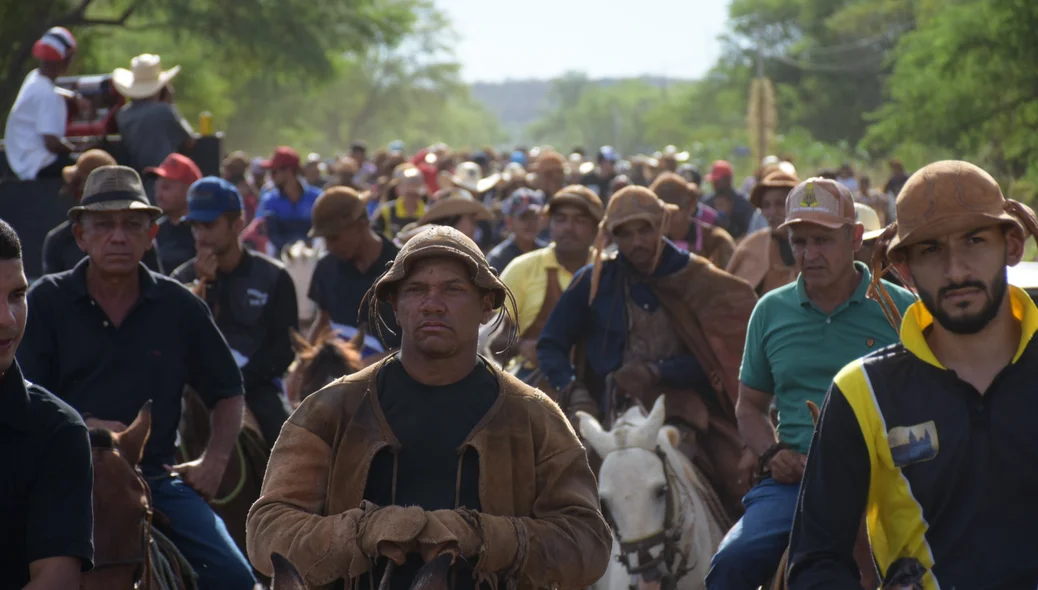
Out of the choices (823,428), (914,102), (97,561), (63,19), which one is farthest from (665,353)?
(63,19)

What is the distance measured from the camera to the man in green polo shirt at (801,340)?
6.69m

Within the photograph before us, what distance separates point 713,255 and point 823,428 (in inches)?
378

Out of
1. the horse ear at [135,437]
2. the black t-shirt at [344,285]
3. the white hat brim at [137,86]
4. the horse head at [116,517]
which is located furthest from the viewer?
the white hat brim at [137,86]

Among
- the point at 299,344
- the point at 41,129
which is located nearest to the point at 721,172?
the point at 41,129

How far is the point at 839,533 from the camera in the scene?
4062 millimetres

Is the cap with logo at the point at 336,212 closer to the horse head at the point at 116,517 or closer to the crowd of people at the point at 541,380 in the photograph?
the crowd of people at the point at 541,380

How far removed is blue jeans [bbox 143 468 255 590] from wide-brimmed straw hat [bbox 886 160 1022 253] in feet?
11.5

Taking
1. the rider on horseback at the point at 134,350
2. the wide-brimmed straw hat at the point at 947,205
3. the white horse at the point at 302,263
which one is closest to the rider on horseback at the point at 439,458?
the wide-brimmed straw hat at the point at 947,205

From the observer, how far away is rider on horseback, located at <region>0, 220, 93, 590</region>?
4.15 metres

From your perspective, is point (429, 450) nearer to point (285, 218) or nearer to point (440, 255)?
point (440, 255)

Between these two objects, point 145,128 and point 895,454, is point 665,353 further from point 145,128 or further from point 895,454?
point 145,128

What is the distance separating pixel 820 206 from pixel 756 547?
157 cm

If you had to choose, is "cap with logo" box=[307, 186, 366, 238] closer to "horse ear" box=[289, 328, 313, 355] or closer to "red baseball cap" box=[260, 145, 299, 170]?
"horse ear" box=[289, 328, 313, 355]

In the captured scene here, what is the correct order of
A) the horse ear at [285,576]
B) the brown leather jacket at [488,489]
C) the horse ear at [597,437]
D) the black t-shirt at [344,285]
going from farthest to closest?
the black t-shirt at [344,285] < the horse ear at [597,437] < the brown leather jacket at [488,489] < the horse ear at [285,576]
